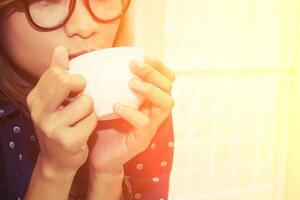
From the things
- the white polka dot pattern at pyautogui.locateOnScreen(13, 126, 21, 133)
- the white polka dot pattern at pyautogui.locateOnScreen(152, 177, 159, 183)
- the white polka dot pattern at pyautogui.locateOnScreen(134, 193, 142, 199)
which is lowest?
the white polka dot pattern at pyautogui.locateOnScreen(134, 193, 142, 199)

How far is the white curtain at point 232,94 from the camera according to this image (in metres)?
1.50

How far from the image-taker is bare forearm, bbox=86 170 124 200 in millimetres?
756

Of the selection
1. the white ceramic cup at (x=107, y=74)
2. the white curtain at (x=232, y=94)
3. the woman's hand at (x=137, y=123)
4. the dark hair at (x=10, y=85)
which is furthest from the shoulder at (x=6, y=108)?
the white curtain at (x=232, y=94)

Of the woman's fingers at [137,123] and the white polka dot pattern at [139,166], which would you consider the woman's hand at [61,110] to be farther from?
the white polka dot pattern at [139,166]

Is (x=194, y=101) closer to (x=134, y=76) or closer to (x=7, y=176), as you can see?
(x=7, y=176)

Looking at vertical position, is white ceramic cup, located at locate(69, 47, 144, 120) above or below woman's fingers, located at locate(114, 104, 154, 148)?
above

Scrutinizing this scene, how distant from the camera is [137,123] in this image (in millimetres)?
624

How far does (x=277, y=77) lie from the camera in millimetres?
1812

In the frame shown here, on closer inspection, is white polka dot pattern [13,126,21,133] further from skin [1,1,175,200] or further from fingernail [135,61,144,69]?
fingernail [135,61,144,69]

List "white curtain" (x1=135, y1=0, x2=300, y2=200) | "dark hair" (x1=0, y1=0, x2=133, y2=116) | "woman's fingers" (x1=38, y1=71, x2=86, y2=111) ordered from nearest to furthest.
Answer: "woman's fingers" (x1=38, y1=71, x2=86, y2=111)
"dark hair" (x1=0, y1=0, x2=133, y2=116)
"white curtain" (x1=135, y1=0, x2=300, y2=200)

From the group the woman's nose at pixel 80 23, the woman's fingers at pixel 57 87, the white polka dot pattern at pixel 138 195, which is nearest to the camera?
the woman's fingers at pixel 57 87

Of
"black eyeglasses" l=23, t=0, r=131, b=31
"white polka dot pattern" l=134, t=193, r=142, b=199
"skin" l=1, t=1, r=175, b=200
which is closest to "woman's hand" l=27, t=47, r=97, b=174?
"skin" l=1, t=1, r=175, b=200

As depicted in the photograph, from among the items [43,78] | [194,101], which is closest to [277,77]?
Answer: [194,101]

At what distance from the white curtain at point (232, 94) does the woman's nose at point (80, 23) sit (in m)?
0.66
